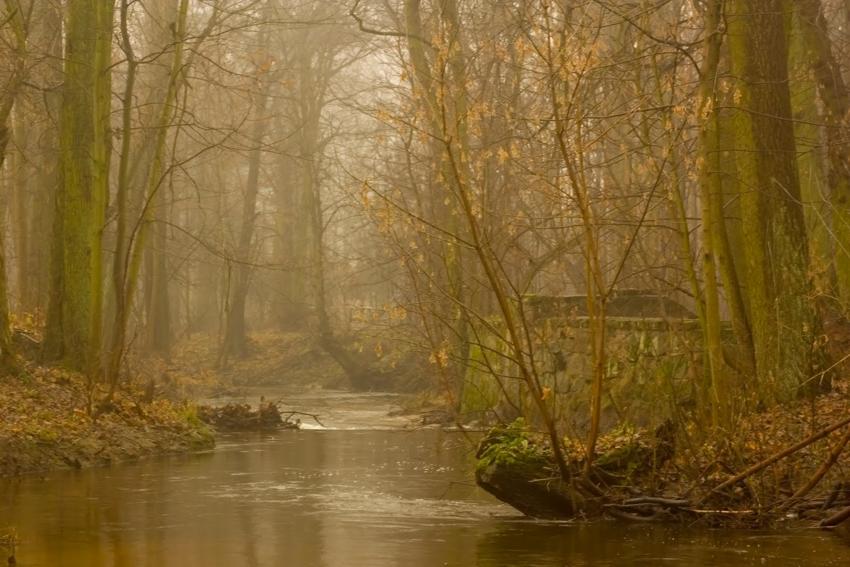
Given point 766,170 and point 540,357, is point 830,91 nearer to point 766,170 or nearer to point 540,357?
point 766,170

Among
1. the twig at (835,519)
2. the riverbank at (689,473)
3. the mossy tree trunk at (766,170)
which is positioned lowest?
the twig at (835,519)

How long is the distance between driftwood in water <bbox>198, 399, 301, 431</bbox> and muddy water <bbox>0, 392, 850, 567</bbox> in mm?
4800

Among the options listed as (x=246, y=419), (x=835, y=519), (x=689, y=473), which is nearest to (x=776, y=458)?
(x=835, y=519)

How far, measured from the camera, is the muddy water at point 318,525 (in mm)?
9086

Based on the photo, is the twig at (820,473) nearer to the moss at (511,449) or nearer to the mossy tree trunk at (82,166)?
the moss at (511,449)

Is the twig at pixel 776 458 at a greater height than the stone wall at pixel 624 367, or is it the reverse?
the stone wall at pixel 624 367

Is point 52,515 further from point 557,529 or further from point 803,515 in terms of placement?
point 803,515

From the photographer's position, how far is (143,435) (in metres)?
17.3

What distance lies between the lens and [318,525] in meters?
10.9

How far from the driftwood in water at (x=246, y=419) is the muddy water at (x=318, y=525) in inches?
189

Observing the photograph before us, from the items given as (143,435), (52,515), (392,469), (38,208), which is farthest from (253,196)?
(52,515)

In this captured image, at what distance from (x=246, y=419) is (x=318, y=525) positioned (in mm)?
10978

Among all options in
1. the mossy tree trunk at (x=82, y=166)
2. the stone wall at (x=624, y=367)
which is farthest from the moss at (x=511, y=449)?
the mossy tree trunk at (x=82, y=166)

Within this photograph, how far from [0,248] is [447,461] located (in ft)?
22.4
